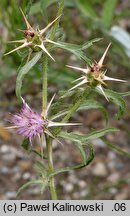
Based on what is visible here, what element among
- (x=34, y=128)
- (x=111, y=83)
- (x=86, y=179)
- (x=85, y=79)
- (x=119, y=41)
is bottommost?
(x=34, y=128)

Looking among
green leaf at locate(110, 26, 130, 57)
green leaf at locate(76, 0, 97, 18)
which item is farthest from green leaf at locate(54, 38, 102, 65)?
green leaf at locate(76, 0, 97, 18)

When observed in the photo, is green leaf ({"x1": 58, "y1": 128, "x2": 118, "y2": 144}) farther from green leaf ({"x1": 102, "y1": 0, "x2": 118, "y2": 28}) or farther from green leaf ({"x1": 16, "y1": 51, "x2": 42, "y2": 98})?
green leaf ({"x1": 102, "y1": 0, "x2": 118, "y2": 28})

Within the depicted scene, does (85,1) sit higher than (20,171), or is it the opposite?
(85,1)

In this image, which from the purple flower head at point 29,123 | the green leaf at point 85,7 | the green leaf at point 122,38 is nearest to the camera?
the purple flower head at point 29,123

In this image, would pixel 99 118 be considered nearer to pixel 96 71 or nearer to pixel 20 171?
pixel 20 171

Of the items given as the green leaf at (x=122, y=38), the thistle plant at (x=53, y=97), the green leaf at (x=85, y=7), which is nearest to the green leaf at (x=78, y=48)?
the thistle plant at (x=53, y=97)

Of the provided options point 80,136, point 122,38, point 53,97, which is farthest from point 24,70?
point 122,38

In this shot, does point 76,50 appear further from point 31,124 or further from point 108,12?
point 108,12

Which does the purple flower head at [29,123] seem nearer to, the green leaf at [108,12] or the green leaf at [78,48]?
the green leaf at [78,48]

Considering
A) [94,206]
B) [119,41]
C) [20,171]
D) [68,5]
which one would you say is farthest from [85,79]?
[20,171]
